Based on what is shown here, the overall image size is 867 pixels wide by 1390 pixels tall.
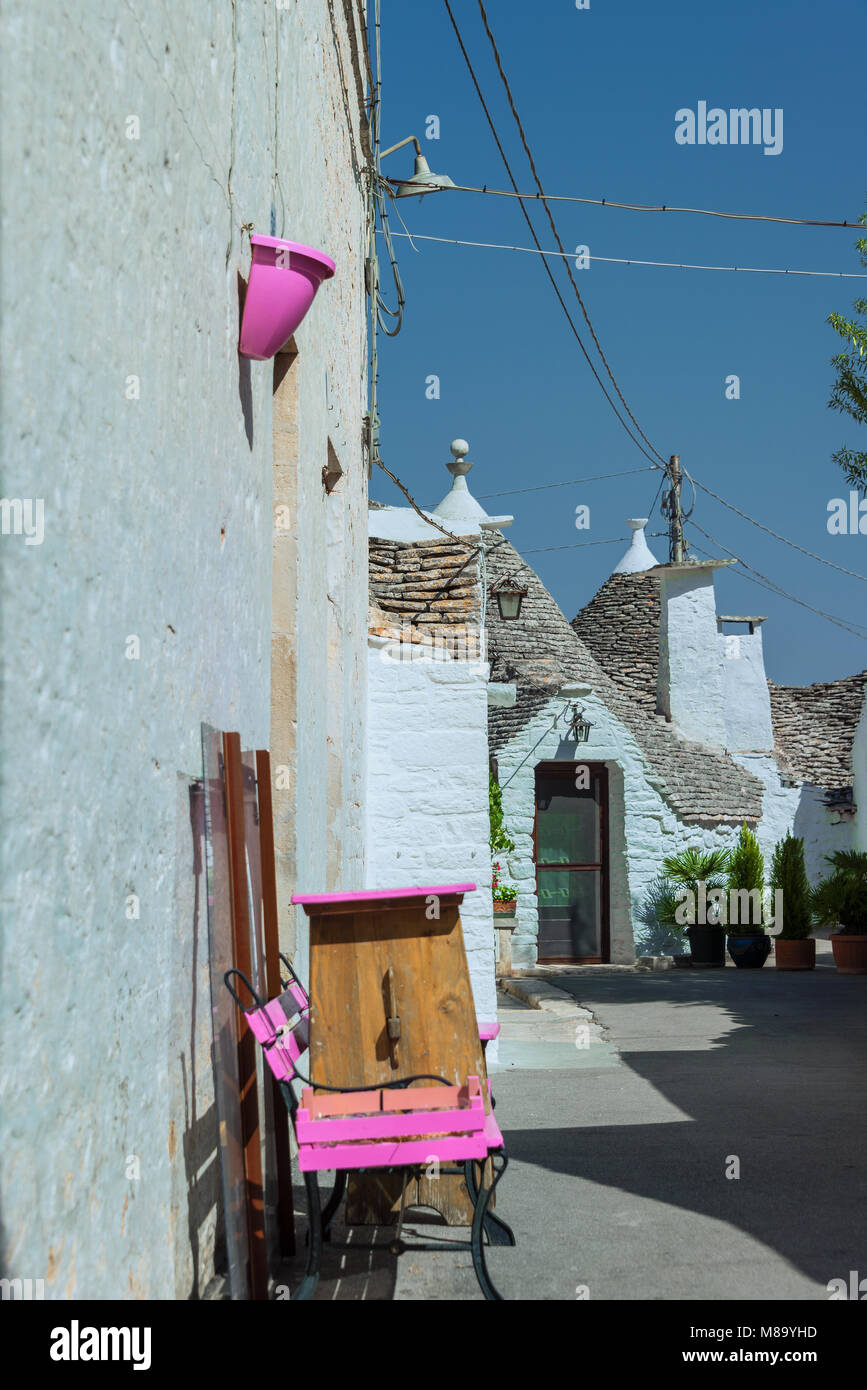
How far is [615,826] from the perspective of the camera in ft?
62.4

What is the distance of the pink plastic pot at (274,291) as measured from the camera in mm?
3910

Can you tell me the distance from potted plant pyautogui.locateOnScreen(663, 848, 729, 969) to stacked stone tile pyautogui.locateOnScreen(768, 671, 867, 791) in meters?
6.56

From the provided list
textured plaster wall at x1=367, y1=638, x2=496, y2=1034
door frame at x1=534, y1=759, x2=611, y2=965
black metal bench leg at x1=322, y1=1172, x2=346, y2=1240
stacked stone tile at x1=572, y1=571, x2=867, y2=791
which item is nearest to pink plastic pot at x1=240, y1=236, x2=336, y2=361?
black metal bench leg at x1=322, y1=1172, x2=346, y2=1240

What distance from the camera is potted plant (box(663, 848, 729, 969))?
17.8 metres

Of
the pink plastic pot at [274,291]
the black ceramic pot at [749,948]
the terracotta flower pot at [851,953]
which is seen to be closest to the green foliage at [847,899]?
the terracotta flower pot at [851,953]

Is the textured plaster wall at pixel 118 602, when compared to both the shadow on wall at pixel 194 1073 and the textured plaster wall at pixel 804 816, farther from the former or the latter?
the textured plaster wall at pixel 804 816

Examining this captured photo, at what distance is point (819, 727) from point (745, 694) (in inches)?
102

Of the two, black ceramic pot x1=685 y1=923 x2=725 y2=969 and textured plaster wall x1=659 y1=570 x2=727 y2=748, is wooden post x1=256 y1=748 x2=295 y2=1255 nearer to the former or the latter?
black ceramic pot x1=685 y1=923 x2=725 y2=969

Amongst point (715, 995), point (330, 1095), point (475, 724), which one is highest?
point (475, 724)

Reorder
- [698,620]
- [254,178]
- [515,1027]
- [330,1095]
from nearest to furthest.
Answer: [330,1095] < [254,178] < [515,1027] < [698,620]

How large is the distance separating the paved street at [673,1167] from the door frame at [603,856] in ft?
26.5

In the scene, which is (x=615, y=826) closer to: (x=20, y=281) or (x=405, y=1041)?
(x=405, y=1041)
